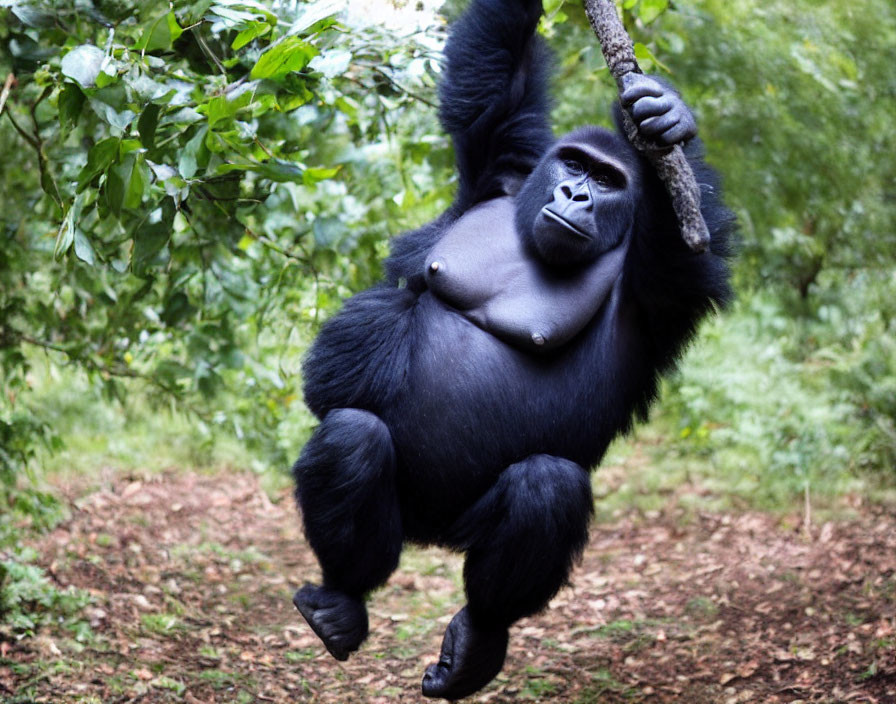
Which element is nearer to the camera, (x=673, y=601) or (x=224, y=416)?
(x=673, y=601)

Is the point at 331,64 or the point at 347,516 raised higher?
the point at 331,64

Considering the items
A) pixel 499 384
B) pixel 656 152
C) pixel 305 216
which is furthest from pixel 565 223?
pixel 305 216

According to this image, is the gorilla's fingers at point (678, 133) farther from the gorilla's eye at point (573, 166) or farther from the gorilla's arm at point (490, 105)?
the gorilla's arm at point (490, 105)

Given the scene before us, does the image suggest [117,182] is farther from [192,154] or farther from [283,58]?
[283,58]

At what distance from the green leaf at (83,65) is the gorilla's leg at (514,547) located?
1.64 metres

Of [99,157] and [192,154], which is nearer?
[99,157]

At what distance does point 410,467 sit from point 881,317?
4.61 meters

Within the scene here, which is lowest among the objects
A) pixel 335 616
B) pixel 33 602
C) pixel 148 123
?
pixel 33 602

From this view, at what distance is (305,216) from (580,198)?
5.75 ft

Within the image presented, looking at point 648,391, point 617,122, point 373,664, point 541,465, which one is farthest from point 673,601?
point 617,122

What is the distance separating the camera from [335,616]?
3.15 m

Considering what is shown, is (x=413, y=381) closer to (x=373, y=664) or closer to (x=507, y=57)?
(x=507, y=57)

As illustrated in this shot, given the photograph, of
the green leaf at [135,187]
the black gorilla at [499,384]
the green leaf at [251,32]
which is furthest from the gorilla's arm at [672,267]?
the green leaf at [135,187]

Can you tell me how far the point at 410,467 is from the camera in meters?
3.19
